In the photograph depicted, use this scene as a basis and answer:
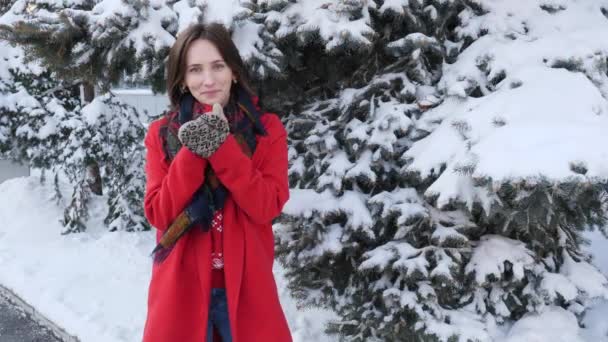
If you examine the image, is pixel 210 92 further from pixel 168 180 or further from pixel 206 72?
pixel 168 180

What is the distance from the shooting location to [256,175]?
173 centimetres

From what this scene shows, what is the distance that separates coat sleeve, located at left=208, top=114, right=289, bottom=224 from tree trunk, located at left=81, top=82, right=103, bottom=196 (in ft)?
16.3

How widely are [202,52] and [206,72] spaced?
2.7 inches

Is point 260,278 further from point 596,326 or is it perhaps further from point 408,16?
point 596,326

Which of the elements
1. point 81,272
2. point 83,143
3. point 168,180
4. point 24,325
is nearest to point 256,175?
point 168,180

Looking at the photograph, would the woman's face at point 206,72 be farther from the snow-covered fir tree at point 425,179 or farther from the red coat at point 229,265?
the snow-covered fir tree at point 425,179

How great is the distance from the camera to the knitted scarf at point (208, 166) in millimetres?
1768

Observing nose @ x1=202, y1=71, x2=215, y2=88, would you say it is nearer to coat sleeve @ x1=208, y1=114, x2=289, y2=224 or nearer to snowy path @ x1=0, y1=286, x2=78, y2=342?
coat sleeve @ x1=208, y1=114, x2=289, y2=224

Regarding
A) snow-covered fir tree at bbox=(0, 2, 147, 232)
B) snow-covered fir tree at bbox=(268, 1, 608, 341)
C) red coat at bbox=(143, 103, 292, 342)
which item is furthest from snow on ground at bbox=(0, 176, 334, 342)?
red coat at bbox=(143, 103, 292, 342)

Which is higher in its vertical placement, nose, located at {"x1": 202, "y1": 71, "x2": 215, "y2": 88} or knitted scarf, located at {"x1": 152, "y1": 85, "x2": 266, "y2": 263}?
nose, located at {"x1": 202, "y1": 71, "x2": 215, "y2": 88}

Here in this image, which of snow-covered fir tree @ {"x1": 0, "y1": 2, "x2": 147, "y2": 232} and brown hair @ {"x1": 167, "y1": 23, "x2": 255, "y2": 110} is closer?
brown hair @ {"x1": 167, "y1": 23, "x2": 255, "y2": 110}

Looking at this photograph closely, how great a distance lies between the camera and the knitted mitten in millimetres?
1559

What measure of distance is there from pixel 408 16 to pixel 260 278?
1846mm

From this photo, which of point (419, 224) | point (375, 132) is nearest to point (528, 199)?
point (419, 224)
